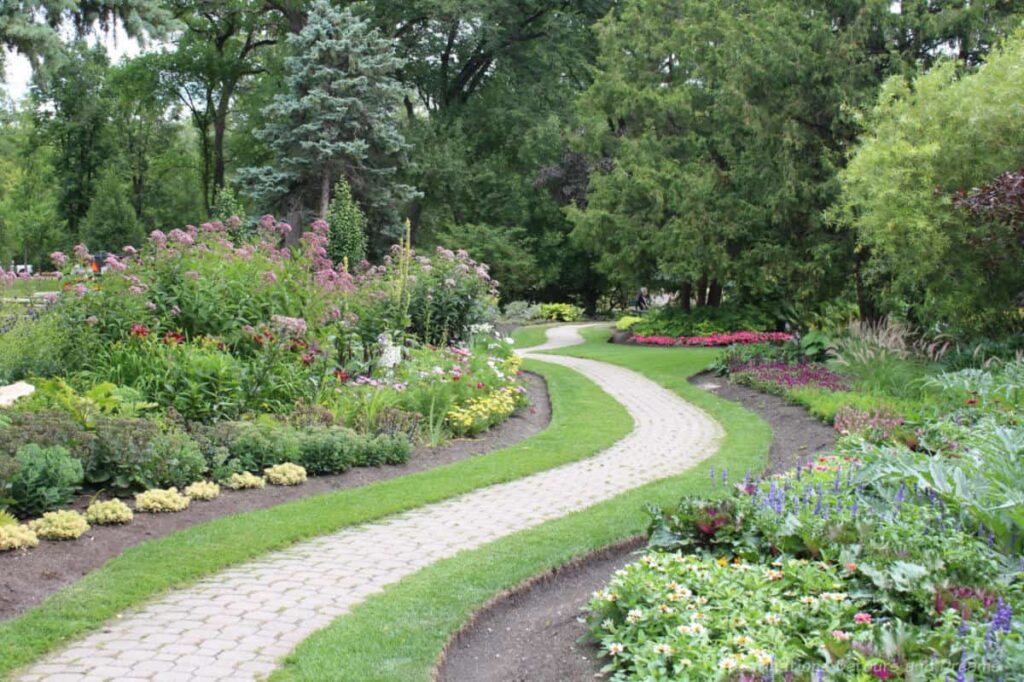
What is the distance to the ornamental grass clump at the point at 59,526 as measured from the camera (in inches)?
199

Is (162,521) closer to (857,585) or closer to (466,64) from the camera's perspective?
(857,585)

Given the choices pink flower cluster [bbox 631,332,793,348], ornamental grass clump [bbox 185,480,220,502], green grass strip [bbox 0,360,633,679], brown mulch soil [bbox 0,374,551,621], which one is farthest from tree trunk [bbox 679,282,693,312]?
ornamental grass clump [bbox 185,480,220,502]

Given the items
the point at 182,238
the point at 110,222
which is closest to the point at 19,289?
the point at 182,238

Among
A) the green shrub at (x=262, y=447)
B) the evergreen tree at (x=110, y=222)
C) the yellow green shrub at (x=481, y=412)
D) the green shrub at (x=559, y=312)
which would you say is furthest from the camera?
the evergreen tree at (x=110, y=222)

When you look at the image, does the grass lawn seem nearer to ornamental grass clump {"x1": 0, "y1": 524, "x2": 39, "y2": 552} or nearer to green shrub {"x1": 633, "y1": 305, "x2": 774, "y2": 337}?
ornamental grass clump {"x1": 0, "y1": 524, "x2": 39, "y2": 552}

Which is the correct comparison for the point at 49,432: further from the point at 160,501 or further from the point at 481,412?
the point at 481,412

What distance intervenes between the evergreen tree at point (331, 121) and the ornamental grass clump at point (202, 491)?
64.9 ft

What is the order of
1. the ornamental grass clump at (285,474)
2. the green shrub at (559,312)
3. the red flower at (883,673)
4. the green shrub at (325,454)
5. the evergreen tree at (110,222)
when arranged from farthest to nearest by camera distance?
1. the evergreen tree at (110,222)
2. the green shrub at (559,312)
3. the green shrub at (325,454)
4. the ornamental grass clump at (285,474)
5. the red flower at (883,673)

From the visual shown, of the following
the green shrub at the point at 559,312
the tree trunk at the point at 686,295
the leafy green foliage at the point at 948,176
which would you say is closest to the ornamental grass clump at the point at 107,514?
the leafy green foliage at the point at 948,176

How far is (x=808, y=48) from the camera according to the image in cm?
1441

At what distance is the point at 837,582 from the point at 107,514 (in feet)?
14.6

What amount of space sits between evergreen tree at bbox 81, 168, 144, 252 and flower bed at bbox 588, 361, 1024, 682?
35.3 metres

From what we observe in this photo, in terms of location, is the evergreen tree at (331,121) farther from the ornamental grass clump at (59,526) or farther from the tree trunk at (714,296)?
the ornamental grass clump at (59,526)

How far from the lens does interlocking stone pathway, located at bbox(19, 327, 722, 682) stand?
375 cm
